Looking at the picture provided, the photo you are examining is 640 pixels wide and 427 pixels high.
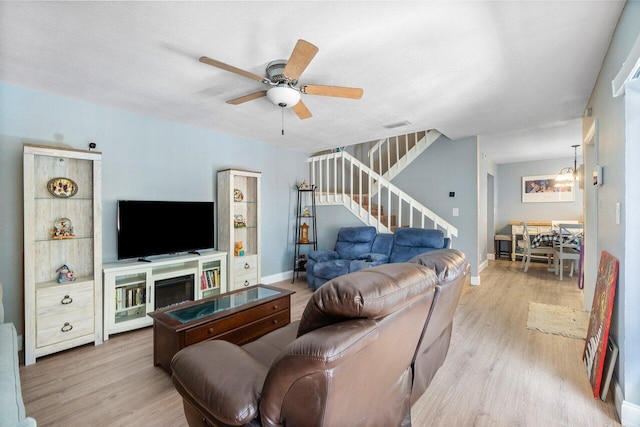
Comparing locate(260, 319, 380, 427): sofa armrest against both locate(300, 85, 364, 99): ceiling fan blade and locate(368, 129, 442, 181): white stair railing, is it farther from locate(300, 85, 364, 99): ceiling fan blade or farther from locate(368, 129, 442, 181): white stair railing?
locate(368, 129, 442, 181): white stair railing

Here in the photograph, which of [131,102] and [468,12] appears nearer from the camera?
[468,12]

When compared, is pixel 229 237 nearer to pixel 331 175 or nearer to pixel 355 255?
pixel 355 255

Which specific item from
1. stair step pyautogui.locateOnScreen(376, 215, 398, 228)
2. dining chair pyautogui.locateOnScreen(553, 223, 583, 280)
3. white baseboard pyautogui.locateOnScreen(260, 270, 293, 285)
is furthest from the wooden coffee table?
dining chair pyautogui.locateOnScreen(553, 223, 583, 280)

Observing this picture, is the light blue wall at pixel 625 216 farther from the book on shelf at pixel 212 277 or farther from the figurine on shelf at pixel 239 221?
the figurine on shelf at pixel 239 221

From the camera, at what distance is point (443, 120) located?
3854 mm

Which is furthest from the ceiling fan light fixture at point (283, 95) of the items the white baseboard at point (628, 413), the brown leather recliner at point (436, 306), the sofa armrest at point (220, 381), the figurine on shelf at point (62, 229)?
the white baseboard at point (628, 413)

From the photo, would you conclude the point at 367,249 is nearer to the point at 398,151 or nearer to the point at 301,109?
the point at 398,151

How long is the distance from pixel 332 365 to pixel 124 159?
3.52 m

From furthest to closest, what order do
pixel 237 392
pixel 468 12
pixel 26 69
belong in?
pixel 26 69, pixel 468 12, pixel 237 392

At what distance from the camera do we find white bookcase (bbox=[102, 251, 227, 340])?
116 inches

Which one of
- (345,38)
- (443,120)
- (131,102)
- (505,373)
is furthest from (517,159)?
(131,102)

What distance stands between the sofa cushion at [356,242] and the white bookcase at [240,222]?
4.54ft

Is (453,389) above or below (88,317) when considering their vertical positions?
below

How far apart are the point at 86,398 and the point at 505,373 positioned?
300cm
